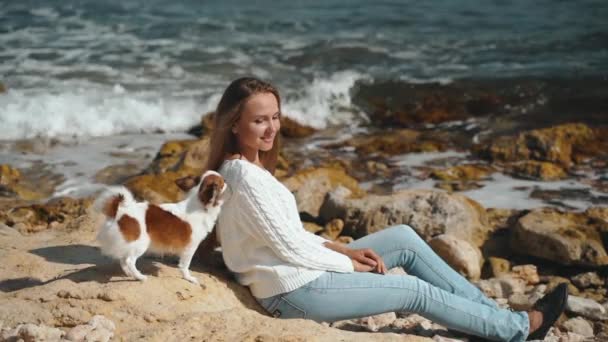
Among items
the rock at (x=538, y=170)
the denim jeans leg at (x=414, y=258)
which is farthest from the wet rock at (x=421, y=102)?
the denim jeans leg at (x=414, y=258)

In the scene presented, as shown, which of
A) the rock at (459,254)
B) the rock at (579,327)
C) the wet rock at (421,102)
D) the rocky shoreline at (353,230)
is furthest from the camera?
the wet rock at (421,102)

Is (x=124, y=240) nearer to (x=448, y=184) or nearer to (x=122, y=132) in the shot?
(x=448, y=184)

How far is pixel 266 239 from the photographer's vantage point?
385 centimetres

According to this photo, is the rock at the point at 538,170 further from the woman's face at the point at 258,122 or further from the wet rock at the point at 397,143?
the woman's face at the point at 258,122

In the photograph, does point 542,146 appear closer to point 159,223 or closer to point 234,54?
point 159,223

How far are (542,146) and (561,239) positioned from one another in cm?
338

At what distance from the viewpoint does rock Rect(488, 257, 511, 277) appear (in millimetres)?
6414

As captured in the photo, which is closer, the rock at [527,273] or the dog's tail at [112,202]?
the dog's tail at [112,202]

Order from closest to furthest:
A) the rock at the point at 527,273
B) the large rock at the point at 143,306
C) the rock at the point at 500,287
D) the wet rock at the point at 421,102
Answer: the large rock at the point at 143,306
the rock at the point at 500,287
the rock at the point at 527,273
the wet rock at the point at 421,102

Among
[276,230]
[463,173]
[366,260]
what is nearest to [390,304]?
[366,260]

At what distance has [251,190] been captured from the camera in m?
3.85

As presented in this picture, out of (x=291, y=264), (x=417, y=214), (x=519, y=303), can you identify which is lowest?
(x=519, y=303)

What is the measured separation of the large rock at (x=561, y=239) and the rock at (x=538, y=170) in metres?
1.93

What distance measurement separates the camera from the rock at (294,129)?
11297mm
